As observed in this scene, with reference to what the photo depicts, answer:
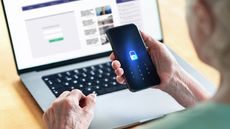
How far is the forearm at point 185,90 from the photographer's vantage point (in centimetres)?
112

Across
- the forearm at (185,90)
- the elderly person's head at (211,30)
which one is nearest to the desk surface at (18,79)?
the forearm at (185,90)

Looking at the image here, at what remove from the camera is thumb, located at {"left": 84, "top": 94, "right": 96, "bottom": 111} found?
1071 mm

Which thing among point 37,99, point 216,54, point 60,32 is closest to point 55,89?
point 37,99

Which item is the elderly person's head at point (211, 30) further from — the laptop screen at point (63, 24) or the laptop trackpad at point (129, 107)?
the laptop screen at point (63, 24)

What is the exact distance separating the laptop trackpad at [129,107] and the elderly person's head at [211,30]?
0.40 m

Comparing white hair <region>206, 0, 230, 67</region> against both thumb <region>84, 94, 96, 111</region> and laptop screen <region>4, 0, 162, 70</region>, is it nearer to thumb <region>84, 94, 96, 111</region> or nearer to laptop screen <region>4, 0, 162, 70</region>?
thumb <region>84, 94, 96, 111</region>

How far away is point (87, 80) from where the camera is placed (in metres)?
1.23

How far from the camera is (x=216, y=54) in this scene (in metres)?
0.68

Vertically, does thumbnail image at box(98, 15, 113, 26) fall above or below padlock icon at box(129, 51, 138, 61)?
above

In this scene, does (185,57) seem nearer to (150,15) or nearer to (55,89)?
(150,15)

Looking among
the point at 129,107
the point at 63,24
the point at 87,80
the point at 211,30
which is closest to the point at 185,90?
the point at 129,107

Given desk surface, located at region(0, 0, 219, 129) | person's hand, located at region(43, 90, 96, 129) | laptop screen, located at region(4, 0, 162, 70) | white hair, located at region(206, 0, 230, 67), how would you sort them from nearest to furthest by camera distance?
white hair, located at region(206, 0, 230, 67)
person's hand, located at region(43, 90, 96, 129)
desk surface, located at region(0, 0, 219, 129)
laptop screen, located at region(4, 0, 162, 70)

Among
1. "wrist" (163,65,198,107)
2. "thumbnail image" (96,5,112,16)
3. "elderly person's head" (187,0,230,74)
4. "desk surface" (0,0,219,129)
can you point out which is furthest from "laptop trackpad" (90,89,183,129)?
"elderly person's head" (187,0,230,74)

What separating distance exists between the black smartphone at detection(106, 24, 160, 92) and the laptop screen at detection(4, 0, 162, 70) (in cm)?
17
